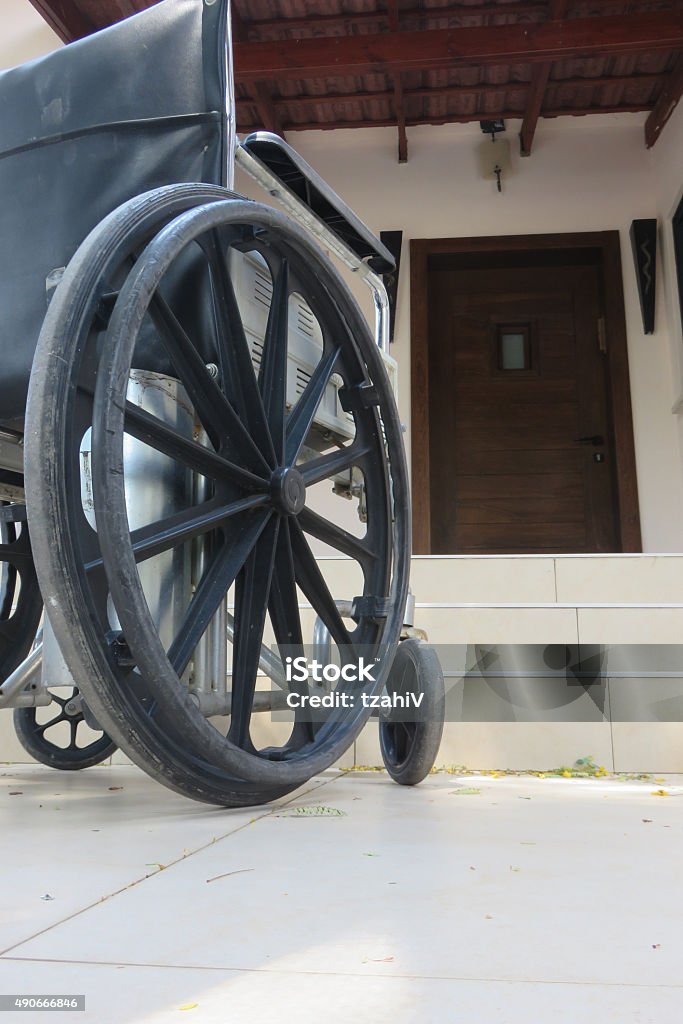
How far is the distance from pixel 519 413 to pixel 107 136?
3883 mm

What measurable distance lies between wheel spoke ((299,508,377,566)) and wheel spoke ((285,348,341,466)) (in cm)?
9

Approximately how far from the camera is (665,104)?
452 centimetres

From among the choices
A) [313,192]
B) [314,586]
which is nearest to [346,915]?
[314,586]

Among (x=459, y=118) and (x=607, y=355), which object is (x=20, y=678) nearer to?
(x=607, y=355)

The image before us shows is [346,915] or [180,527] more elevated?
[180,527]

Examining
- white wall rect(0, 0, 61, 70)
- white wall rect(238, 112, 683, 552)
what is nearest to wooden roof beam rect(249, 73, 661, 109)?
white wall rect(238, 112, 683, 552)

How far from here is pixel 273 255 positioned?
4.07 feet

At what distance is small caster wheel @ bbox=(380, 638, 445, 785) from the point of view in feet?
5.05

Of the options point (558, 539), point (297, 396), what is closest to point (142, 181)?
point (297, 396)

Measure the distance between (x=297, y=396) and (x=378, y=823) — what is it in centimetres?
64

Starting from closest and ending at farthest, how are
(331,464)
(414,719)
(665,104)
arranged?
1. (331,464)
2. (414,719)
3. (665,104)

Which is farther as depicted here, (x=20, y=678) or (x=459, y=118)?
(x=459, y=118)

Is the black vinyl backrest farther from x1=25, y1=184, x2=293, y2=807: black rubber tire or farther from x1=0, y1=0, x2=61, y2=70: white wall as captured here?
x1=0, y1=0, x2=61, y2=70: white wall

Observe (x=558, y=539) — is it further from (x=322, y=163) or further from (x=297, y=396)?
(x=297, y=396)
